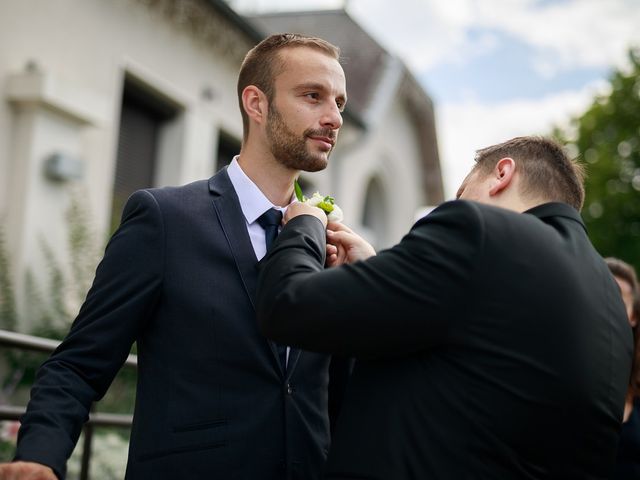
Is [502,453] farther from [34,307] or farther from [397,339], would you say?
[34,307]

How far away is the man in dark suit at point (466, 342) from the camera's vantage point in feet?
6.29

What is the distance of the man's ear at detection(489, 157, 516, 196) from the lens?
2.29 m

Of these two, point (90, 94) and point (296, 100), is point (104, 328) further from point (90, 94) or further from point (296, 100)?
point (90, 94)

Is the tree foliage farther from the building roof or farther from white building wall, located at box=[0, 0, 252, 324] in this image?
white building wall, located at box=[0, 0, 252, 324]

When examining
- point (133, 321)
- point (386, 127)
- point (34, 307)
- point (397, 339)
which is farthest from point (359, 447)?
point (386, 127)

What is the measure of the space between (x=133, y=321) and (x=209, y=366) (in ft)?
0.86

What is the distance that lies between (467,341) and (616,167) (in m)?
26.2

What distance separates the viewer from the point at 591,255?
2.13m

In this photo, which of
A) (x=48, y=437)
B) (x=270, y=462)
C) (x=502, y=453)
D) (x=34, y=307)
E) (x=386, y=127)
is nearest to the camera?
(x=502, y=453)

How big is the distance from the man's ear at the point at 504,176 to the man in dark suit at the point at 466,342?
284 millimetres

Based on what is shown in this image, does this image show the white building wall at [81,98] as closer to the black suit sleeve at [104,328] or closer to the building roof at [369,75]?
the building roof at [369,75]

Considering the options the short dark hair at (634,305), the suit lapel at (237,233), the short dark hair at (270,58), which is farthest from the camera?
the short dark hair at (634,305)

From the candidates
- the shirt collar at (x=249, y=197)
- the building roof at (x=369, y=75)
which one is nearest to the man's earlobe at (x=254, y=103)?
the shirt collar at (x=249, y=197)

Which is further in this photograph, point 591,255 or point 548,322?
point 591,255
